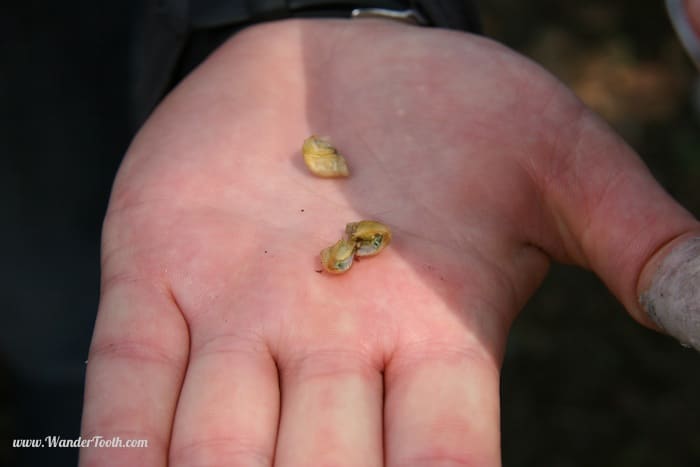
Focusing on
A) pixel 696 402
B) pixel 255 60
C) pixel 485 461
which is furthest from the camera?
pixel 696 402

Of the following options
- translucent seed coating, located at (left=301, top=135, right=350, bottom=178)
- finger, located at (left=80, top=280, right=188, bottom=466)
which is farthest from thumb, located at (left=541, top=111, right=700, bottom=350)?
finger, located at (left=80, top=280, right=188, bottom=466)

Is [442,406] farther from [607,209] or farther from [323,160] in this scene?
[323,160]

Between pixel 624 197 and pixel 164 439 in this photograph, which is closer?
pixel 164 439

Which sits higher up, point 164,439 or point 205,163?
point 205,163

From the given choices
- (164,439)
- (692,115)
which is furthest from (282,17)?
(692,115)

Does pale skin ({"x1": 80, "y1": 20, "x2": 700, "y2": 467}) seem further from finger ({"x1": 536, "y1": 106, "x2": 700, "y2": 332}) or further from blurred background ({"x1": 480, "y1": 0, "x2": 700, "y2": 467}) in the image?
blurred background ({"x1": 480, "y1": 0, "x2": 700, "y2": 467})

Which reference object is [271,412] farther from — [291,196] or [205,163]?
[205,163]

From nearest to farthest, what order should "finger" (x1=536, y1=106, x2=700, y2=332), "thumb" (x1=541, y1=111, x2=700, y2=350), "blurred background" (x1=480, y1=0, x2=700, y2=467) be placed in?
"thumb" (x1=541, y1=111, x2=700, y2=350), "finger" (x1=536, y1=106, x2=700, y2=332), "blurred background" (x1=480, y1=0, x2=700, y2=467)

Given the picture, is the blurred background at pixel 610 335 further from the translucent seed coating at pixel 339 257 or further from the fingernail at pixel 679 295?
the translucent seed coating at pixel 339 257
